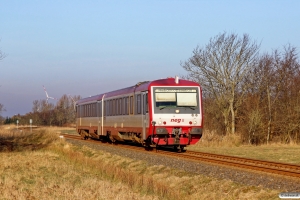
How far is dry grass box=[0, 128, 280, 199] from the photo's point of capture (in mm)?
11766

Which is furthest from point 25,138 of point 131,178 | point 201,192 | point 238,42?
point 201,192

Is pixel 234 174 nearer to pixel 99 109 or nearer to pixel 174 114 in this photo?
pixel 174 114

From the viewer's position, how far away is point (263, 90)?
39781mm

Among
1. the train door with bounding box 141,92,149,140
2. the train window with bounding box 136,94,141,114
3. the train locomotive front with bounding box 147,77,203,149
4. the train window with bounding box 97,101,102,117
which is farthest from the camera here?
the train window with bounding box 97,101,102,117

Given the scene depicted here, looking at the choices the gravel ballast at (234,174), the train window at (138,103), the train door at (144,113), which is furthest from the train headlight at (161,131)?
the train window at (138,103)

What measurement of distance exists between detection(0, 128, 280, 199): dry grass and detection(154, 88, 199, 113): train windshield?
3.14 meters

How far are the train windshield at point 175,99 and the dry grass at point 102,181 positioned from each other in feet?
10.3

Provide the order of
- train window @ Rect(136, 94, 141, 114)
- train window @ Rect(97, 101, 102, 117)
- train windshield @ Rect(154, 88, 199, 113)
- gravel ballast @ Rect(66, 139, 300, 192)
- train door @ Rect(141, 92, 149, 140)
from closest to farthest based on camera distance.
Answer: gravel ballast @ Rect(66, 139, 300, 192)
train windshield @ Rect(154, 88, 199, 113)
train door @ Rect(141, 92, 149, 140)
train window @ Rect(136, 94, 141, 114)
train window @ Rect(97, 101, 102, 117)

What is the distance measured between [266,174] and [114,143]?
18904 mm

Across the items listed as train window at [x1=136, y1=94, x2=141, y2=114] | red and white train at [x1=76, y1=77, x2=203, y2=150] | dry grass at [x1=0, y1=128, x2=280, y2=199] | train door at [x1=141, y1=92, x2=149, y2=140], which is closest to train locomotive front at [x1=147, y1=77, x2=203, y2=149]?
red and white train at [x1=76, y1=77, x2=203, y2=150]

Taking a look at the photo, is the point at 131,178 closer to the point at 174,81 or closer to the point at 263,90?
the point at 174,81

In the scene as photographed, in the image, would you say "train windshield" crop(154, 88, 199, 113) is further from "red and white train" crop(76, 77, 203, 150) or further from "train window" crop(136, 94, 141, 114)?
"train window" crop(136, 94, 141, 114)

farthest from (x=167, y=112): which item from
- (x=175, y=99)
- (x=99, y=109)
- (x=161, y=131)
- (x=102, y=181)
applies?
(x=99, y=109)

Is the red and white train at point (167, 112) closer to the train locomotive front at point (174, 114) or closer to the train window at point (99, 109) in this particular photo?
the train locomotive front at point (174, 114)
